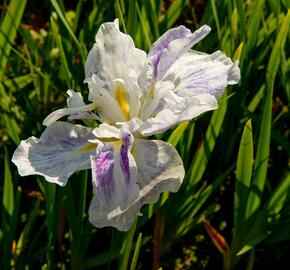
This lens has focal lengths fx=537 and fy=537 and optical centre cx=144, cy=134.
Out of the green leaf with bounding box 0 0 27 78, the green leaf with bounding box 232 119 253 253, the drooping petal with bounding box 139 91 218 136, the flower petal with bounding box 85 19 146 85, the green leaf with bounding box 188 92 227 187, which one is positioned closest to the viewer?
the drooping petal with bounding box 139 91 218 136

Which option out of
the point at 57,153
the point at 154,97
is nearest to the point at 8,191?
the point at 57,153

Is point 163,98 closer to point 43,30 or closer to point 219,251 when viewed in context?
point 219,251

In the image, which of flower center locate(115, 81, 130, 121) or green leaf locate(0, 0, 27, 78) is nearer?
flower center locate(115, 81, 130, 121)

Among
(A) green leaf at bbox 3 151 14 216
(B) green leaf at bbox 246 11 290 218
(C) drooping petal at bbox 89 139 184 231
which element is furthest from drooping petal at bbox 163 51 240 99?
(A) green leaf at bbox 3 151 14 216

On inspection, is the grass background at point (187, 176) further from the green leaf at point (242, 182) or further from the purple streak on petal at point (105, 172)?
the purple streak on petal at point (105, 172)

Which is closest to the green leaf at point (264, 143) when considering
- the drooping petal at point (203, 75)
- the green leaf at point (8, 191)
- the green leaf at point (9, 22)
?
the drooping petal at point (203, 75)

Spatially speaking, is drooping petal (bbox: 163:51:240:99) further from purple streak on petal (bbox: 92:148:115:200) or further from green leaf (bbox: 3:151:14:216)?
green leaf (bbox: 3:151:14:216)

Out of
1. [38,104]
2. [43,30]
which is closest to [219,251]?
[38,104]
